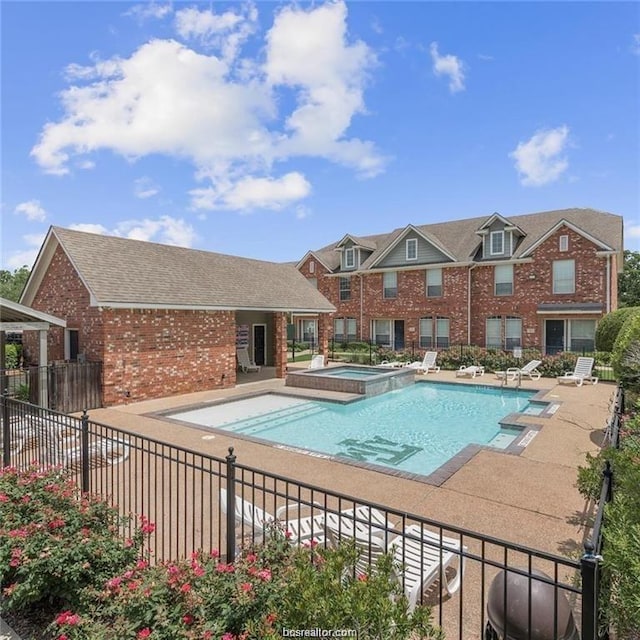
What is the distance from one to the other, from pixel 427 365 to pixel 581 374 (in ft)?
24.1

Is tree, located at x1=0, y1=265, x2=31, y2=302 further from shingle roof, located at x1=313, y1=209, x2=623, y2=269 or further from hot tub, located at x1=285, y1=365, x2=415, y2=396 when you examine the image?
shingle roof, located at x1=313, y1=209, x2=623, y2=269

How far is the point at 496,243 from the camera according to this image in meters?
27.2

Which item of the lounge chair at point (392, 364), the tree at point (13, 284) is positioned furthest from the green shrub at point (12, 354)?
the lounge chair at point (392, 364)

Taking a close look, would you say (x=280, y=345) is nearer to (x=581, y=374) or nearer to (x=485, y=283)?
(x=581, y=374)

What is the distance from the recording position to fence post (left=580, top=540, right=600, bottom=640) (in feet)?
7.52

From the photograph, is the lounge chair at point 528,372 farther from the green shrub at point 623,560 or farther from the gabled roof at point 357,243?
the green shrub at point 623,560

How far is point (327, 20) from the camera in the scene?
881cm

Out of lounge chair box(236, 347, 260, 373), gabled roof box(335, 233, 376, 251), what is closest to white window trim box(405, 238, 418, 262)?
gabled roof box(335, 233, 376, 251)

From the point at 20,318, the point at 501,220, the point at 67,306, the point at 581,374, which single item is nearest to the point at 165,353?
the point at 67,306

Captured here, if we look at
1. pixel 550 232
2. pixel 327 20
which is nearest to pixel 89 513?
pixel 327 20

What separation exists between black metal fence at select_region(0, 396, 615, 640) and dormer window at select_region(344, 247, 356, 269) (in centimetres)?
2703

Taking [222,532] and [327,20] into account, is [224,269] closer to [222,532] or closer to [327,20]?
[327,20]

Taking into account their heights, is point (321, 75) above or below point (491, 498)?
above

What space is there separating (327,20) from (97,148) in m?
9.88
